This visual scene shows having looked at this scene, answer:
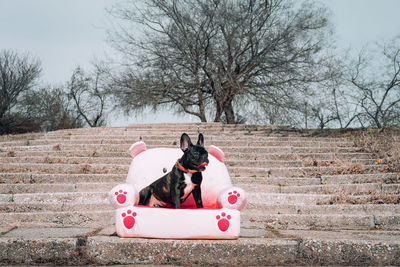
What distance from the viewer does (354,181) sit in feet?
23.6

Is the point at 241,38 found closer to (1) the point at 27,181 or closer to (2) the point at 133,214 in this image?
(1) the point at 27,181

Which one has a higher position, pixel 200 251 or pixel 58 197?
pixel 58 197

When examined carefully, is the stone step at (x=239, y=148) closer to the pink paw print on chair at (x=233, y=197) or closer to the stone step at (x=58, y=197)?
the stone step at (x=58, y=197)

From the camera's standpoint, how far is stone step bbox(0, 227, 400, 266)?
317cm

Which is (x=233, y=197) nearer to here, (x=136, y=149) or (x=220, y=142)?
(x=136, y=149)

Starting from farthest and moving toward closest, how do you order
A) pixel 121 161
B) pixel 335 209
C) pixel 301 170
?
pixel 121 161 → pixel 301 170 → pixel 335 209

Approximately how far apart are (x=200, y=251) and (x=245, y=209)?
2.71m

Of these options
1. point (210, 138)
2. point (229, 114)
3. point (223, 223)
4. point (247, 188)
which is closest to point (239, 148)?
point (210, 138)

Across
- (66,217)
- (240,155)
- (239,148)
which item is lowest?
(66,217)

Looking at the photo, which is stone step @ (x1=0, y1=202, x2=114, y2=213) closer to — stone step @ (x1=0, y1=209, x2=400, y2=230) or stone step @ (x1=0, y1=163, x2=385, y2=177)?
stone step @ (x1=0, y1=209, x2=400, y2=230)

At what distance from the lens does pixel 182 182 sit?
329 cm

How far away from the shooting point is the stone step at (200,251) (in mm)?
3174

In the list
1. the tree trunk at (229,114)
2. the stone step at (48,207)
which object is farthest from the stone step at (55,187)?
the tree trunk at (229,114)

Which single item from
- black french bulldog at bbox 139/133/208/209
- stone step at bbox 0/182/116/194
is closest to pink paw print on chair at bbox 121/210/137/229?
black french bulldog at bbox 139/133/208/209
